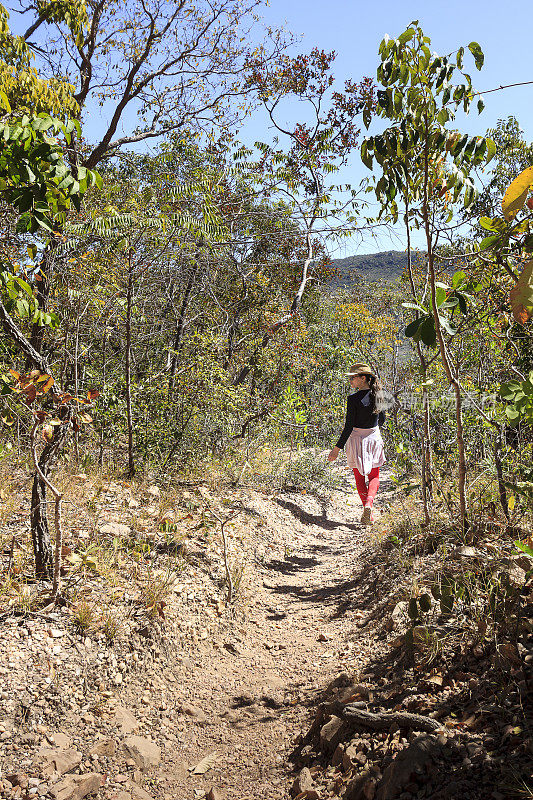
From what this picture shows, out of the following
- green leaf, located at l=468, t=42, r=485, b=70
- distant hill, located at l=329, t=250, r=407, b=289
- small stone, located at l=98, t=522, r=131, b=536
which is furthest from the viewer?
distant hill, located at l=329, t=250, r=407, b=289

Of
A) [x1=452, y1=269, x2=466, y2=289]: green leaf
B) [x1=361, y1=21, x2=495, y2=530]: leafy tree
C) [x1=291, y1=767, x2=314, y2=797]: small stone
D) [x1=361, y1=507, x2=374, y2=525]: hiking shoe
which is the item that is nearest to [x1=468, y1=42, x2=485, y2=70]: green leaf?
[x1=361, y1=21, x2=495, y2=530]: leafy tree

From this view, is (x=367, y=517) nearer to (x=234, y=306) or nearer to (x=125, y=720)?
(x=125, y=720)

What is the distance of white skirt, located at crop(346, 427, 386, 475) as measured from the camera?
5227 mm

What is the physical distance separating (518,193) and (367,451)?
4388 mm

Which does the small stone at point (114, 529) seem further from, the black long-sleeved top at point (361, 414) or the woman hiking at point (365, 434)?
the black long-sleeved top at point (361, 414)

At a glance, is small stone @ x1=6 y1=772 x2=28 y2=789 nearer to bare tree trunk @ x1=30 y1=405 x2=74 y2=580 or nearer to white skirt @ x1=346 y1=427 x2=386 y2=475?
bare tree trunk @ x1=30 y1=405 x2=74 y2=580

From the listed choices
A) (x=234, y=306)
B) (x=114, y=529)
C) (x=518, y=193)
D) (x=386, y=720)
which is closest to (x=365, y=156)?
(x=518, y=193)

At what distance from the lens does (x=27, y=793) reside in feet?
7.92

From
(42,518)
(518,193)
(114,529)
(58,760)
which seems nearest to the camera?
(518,193)

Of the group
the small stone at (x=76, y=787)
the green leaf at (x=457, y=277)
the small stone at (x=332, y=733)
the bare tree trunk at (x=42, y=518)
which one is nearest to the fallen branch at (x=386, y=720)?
the small stone at (x=332, y=733)

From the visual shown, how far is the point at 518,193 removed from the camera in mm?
1010

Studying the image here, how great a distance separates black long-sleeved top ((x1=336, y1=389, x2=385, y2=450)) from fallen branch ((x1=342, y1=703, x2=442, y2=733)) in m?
2.98

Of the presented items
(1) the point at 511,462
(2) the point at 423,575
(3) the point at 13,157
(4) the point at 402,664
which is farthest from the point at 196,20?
(4) the point at 402,664

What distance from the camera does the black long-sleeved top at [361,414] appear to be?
5.31m
